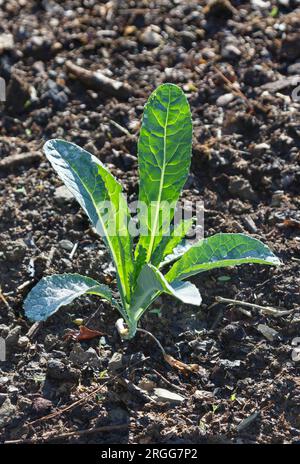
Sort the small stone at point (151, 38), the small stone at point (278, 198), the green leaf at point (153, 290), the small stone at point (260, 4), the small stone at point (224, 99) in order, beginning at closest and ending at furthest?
the green leaf at point (153, 290) < the small stone at point (278, 198) < the small stone at point (224, 99) < the small stone at point (151, 38) < the small stone at point (260, 4)

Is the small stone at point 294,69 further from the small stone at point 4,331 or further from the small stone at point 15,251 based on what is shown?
the small stone at point 4,331

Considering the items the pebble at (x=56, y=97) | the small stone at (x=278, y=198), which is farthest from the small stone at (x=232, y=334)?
the pebble at (x=56, y=97)

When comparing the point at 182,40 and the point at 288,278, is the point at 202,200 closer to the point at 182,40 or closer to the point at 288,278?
the point at 288,278

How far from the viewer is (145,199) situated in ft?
7.30

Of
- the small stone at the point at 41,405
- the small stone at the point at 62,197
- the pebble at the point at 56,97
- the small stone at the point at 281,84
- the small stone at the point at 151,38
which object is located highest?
the small stone at the point at 151,38

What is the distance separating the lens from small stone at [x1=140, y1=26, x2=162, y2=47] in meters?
3.22

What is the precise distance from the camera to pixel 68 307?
237cm

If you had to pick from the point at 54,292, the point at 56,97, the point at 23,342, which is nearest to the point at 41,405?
the point at 23,342

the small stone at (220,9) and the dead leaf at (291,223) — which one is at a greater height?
the small stone at (220,9)

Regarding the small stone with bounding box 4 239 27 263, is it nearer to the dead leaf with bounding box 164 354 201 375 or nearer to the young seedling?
the young seedling

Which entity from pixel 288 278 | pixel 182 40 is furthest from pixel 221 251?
pixel 182 40

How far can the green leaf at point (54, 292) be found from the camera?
1959mm

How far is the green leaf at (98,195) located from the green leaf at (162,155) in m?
0.07

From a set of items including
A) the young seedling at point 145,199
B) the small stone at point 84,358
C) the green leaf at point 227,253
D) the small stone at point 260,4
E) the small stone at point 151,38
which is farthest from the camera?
the small stone at point 260,4
